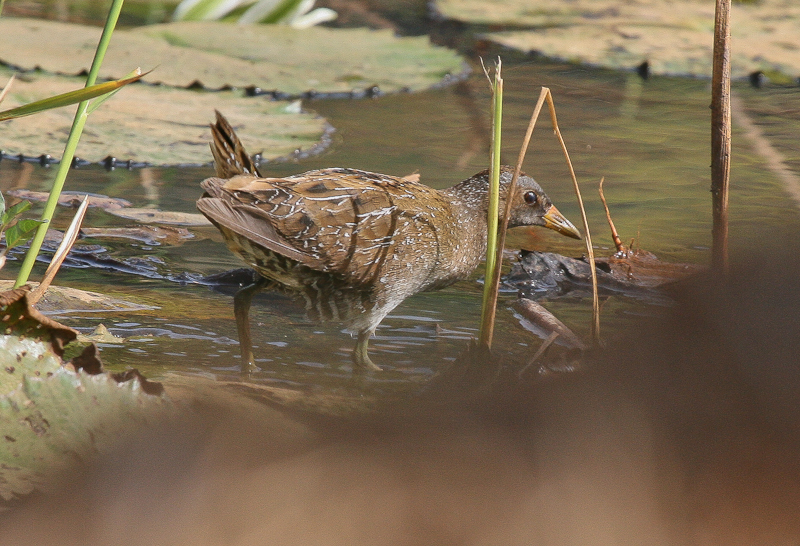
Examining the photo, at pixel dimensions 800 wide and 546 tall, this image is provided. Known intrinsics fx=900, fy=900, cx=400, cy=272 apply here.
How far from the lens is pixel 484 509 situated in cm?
66

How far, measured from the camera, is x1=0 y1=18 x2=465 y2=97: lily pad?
21.3 feet

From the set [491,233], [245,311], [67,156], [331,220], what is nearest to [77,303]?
[245,311]

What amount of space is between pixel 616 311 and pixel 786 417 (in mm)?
2739

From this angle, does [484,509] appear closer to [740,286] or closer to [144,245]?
[740,286]

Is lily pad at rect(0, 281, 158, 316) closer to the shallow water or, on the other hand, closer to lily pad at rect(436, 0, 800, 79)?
the shallow water

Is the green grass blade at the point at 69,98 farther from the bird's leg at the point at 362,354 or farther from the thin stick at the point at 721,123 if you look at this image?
the thin stick at the point at 721,123

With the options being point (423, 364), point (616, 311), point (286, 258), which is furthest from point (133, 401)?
point (616, 311)

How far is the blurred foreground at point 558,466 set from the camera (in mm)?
644

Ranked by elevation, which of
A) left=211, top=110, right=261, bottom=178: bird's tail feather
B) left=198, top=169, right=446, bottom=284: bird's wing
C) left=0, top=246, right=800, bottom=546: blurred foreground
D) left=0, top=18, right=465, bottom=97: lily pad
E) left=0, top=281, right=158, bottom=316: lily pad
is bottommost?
left=0, top=281, right=158, bottom=316: lily pad

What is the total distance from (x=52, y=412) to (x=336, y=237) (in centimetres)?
176

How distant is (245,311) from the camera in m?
3.26

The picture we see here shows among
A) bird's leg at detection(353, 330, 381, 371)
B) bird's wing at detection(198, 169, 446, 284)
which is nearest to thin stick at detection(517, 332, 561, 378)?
bird's leg at detection(353, 330, 381, 371)

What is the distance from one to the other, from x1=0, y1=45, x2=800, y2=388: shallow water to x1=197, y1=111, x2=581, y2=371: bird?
14cm

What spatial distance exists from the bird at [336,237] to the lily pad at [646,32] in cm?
415
